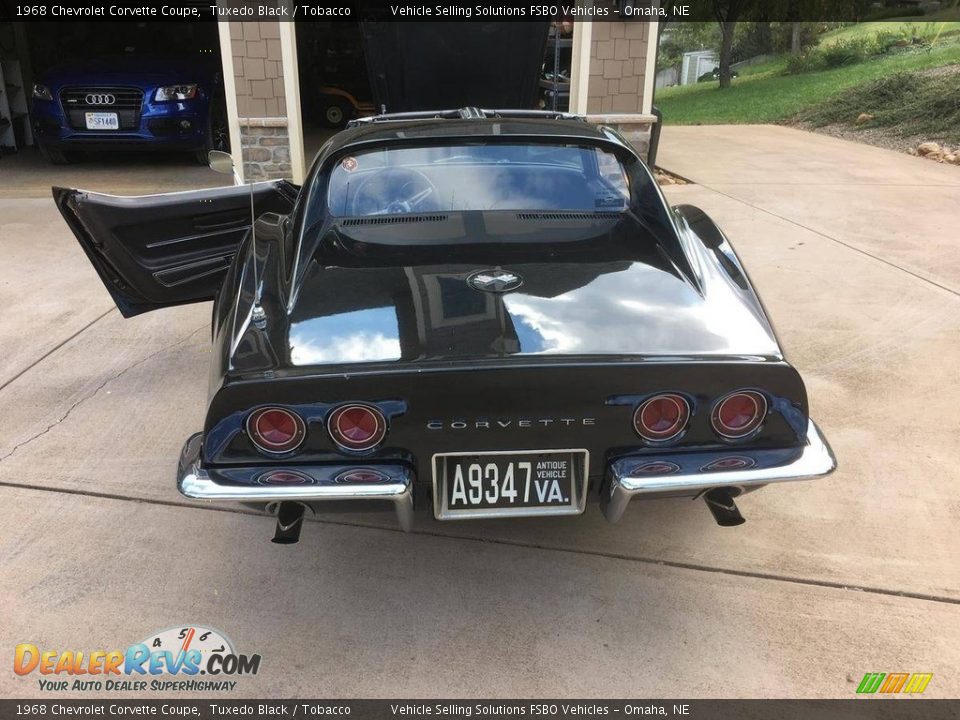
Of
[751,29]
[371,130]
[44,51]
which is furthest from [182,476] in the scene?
[751,29]

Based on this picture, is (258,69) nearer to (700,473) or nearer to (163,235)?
(163,235)

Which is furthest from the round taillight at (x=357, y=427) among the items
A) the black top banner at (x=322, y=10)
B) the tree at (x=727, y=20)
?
the tree at (x=727, y=20)

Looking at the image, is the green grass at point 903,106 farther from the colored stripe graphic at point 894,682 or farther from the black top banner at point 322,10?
the colored stripe graphic at point 894,682

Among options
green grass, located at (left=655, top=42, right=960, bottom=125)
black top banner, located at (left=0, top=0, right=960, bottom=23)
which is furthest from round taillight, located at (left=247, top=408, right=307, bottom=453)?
green grass, located at (left=655, top=42, right=960, bottom=125)

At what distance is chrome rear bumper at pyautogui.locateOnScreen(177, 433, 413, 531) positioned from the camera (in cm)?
221

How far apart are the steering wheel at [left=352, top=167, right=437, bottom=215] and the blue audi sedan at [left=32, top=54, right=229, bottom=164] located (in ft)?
21.0

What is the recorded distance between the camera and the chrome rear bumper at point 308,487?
2.21m

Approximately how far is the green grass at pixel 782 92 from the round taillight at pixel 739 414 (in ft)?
51.3

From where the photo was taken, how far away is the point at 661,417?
231 centimetres

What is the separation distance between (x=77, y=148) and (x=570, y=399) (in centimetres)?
842

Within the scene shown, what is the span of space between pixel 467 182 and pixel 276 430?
4.75 ft

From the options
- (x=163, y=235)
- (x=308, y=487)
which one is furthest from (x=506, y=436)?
(x=163, y=235)

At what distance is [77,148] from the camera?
873 centimetres

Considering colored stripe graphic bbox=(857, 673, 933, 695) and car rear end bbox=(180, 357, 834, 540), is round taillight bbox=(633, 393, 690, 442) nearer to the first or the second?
car rear end bbox=(180, 357, 834, 540)
